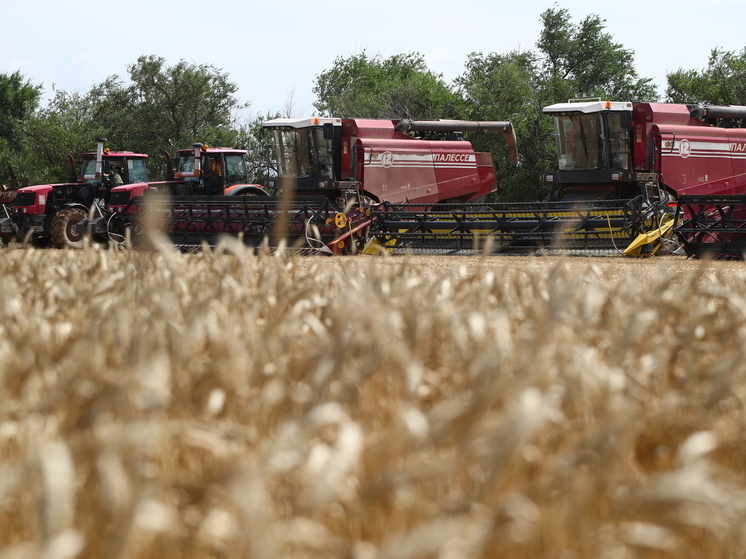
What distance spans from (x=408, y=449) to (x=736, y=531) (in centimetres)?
40

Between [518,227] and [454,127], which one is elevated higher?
→ [454,127]

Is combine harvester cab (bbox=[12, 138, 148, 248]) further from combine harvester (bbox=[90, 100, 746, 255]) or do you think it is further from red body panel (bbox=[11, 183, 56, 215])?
combine harvester (bbox=[90, 100, 746, 255])

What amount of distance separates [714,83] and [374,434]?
4822 cm

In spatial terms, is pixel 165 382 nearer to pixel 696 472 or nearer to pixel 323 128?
pixel 696 472

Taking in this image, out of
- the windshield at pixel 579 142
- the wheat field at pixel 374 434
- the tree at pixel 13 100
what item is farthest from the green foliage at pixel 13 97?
the wheat field at pixel 374 434

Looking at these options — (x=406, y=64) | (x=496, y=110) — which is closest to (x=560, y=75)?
(x=496, y=110)

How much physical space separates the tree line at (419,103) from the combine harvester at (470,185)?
19862 mm

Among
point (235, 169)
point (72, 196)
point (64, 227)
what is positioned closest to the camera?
point (64, 227)

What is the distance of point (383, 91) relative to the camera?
59094mm

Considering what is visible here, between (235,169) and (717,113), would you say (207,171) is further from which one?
(717,113)

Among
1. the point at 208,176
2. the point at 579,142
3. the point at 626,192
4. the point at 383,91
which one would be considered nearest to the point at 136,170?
the point at 208,176

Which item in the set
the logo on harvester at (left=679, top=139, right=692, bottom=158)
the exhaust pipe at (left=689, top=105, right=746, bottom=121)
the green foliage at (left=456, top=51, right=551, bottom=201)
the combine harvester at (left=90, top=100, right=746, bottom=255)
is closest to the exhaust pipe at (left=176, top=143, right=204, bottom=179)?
the combine harvester at (left=90, top=100, right=746, bottom=255)

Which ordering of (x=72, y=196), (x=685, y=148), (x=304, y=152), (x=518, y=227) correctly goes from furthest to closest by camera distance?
(x=72, y=196) → (x=304, y=152) → (x=685, y=148) → (x=518, y=227)

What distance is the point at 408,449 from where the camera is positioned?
3.89ft
